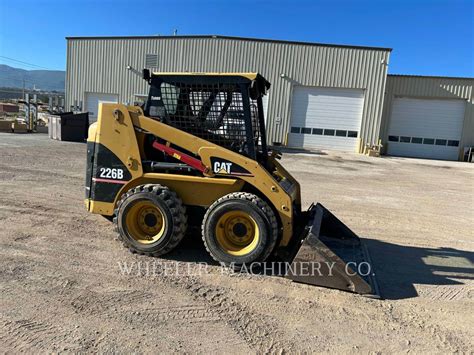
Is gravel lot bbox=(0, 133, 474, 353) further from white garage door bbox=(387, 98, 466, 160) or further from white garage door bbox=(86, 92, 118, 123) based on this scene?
white garage door bbox=(86, 92, 118, 123)

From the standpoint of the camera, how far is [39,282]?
4.27 m

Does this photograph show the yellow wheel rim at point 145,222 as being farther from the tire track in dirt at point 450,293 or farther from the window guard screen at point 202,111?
the tire track in dirt at point 450,293

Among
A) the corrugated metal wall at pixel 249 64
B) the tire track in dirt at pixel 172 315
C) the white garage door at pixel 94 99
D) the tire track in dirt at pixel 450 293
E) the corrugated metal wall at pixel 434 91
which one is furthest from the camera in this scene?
the white garage door at pixel 94 99

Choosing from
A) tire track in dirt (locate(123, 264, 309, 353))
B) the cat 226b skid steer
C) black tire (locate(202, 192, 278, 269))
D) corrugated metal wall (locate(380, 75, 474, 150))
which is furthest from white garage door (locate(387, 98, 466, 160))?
tire track in dirt (locate(123, 264, 309, 353))

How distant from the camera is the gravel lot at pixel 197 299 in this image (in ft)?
11.2

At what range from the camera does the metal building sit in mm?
25391

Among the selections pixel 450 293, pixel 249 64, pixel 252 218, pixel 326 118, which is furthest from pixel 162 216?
pixel 249 64

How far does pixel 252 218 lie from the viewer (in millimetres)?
4762

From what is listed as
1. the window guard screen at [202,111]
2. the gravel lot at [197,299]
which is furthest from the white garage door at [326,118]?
the window guard screen at [202,111]

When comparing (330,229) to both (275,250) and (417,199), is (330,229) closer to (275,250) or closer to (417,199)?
(275,250)

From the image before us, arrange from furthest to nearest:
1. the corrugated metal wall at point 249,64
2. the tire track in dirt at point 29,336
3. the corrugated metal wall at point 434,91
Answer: the corrugated metal wall at point 434,91 < the corrugated metal wall at point 249,64 < the tire track in dirt at point 29,336

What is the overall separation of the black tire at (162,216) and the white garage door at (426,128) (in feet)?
80.4

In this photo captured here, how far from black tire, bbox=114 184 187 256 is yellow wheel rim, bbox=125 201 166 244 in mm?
19

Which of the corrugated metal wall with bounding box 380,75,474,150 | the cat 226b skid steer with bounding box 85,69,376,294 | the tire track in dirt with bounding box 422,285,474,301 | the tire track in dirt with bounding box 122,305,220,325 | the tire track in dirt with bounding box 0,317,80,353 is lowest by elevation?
the tire track in dirt with bounding box 0,317,80,353
